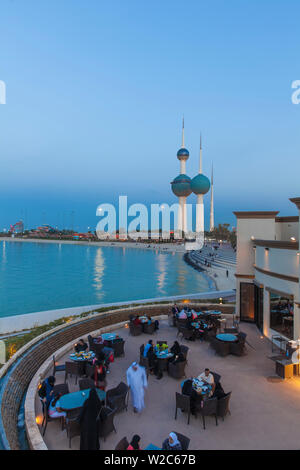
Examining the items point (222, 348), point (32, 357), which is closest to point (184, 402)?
point (222, 348)

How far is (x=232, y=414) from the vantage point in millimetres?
6559

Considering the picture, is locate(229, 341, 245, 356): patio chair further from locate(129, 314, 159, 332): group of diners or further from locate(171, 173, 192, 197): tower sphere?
locate(171, 173, 192, 197): tower sphere

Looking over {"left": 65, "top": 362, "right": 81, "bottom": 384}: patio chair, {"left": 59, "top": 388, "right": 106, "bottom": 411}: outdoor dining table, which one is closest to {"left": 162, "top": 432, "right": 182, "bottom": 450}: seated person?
{"left": 59, "top": 388, "right": 106, "bottom": 411}: outdoor dining table

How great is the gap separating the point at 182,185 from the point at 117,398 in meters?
165

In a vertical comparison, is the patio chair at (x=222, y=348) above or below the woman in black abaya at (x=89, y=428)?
below

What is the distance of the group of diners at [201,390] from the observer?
633 cm

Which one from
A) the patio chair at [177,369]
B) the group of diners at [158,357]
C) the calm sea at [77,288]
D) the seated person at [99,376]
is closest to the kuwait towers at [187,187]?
the calm sea at [77,288]

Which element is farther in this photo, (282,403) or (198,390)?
(282,403)

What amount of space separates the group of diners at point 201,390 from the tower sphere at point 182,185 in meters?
163

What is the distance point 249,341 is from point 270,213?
6.35 metres

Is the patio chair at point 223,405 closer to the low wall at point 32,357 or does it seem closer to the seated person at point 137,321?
the low wall at point 32,357

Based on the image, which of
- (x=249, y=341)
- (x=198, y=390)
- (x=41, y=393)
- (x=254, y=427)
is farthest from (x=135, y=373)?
(x=249, y=341)

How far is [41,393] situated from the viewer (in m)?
6.21
